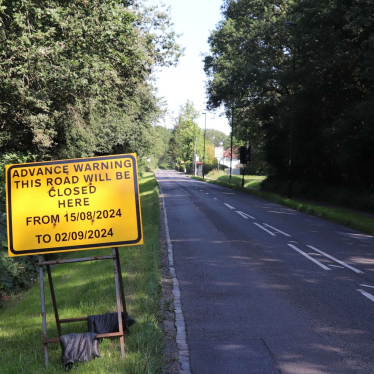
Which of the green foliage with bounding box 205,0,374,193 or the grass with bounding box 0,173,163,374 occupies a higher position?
the green foliage with bounding box 205,0,374,193

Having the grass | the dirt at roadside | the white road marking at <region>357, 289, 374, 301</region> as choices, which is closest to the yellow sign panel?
the grass

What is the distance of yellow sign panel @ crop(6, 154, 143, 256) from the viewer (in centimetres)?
539

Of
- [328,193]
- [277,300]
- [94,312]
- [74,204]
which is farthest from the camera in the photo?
[328,193]

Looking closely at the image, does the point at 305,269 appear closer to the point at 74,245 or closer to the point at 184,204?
the point at 74,245

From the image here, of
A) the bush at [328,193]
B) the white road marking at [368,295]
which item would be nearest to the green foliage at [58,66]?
the white road marking at [368,295]

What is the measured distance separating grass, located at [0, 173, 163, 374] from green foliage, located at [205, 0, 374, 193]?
1559cm

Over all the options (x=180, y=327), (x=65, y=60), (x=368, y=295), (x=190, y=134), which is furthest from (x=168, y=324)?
(x=190, y=134)

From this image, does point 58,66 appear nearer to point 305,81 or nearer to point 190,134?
point 305,81

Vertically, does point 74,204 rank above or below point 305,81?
below

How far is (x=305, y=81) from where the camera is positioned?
31.4 m

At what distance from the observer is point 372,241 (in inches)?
605

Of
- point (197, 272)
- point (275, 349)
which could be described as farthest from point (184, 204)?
point (275, 349)

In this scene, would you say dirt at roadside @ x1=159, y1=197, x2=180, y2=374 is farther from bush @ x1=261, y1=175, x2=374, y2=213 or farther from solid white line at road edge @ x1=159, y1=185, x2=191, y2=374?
bush @ x1=261, y1=175, x2=374, y2=213

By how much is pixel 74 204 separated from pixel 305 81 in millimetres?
28395
